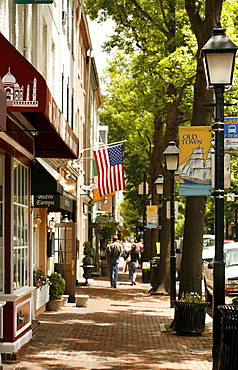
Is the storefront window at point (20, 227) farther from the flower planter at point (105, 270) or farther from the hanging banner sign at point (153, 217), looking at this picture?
the flower planter at point (105, 270)

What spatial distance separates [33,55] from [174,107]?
9865mm

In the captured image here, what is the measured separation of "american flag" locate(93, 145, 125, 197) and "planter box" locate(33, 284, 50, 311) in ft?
26.6

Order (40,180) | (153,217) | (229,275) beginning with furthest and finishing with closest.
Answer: (153,217) < (229,275) < (40,180)

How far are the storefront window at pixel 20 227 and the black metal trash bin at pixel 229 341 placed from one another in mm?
4421

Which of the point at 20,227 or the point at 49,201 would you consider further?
the point at 49,201

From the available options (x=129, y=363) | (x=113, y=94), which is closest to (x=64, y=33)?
(x=129, y=363)

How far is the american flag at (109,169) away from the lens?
24.2 metres

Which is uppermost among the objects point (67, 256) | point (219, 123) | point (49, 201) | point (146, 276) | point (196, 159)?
point (219, 123)

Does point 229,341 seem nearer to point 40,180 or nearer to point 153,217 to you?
point 40,180

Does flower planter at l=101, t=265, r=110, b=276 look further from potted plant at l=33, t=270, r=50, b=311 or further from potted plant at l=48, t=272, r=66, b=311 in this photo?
potted plant at l=33, t=270, r=50, b=311

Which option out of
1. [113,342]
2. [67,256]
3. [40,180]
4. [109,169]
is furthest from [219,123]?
[109,169]

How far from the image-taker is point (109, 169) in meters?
24.3

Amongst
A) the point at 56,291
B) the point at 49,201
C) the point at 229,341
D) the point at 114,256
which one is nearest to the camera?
the point at 229,341

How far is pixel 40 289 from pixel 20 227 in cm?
404
